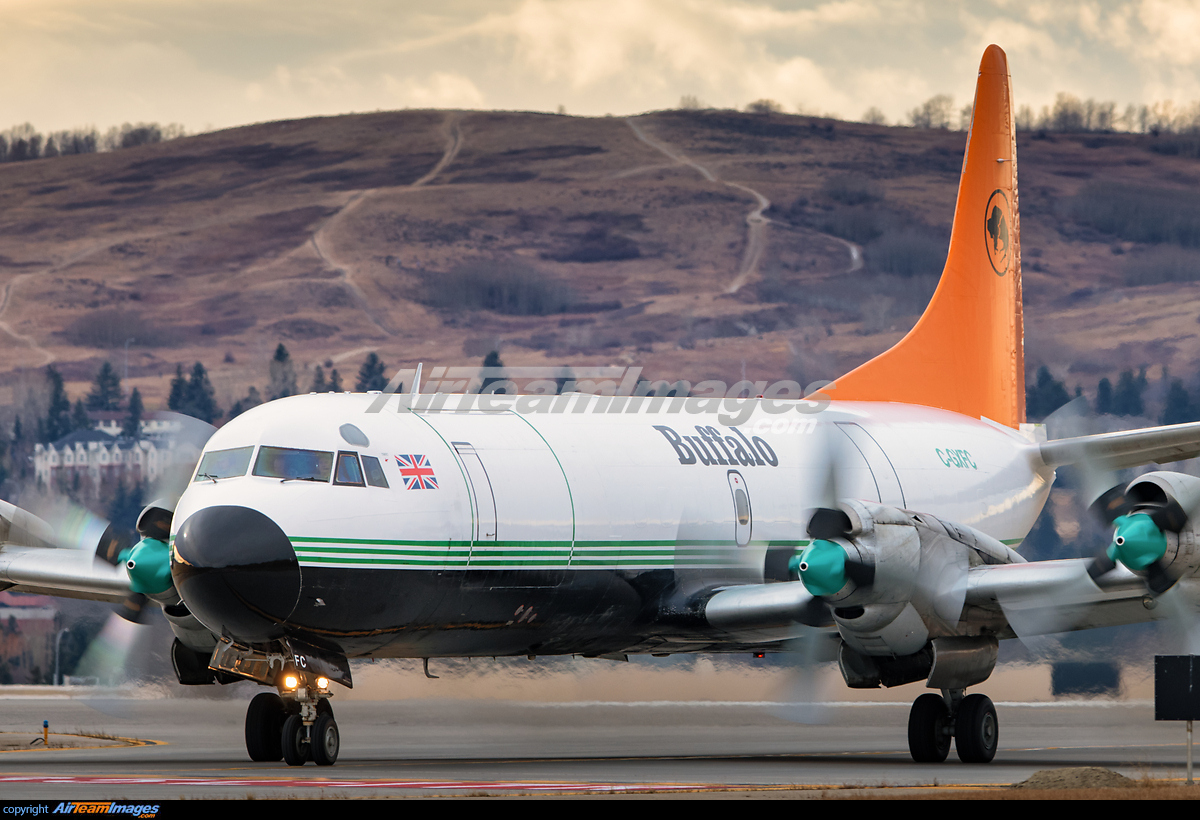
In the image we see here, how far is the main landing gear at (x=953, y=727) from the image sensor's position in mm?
16469

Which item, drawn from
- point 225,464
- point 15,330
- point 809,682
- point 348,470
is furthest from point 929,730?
point 15,330

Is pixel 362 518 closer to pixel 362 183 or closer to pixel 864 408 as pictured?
pixel 864 408

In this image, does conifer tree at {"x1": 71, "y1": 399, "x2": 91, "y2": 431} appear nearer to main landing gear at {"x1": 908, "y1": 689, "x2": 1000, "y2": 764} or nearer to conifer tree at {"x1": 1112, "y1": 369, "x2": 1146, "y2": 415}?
conifer tree at {"x1": 1112, "y1": 369, "x2": 1146, "y2": 415}

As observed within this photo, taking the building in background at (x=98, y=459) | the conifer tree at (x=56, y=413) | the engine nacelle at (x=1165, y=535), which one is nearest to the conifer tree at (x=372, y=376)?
the building in background at (x=98, y=459)

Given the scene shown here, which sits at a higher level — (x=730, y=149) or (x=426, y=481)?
(x=730, y=149)

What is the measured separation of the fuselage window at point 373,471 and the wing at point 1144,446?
366 inches

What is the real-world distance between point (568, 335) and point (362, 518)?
117 m

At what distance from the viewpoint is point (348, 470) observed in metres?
14.5

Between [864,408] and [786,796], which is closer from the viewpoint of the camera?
[786,796]

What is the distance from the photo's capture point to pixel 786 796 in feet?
38.4

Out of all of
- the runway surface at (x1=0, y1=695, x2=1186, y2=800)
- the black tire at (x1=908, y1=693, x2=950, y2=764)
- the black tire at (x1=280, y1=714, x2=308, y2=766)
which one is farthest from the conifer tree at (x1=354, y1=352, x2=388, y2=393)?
the black tire at (x1=280, y1=714, x2=308, y2=766)

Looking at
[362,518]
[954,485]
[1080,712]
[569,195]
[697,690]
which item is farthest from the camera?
[569,195]

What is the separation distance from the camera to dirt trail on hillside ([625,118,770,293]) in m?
141
